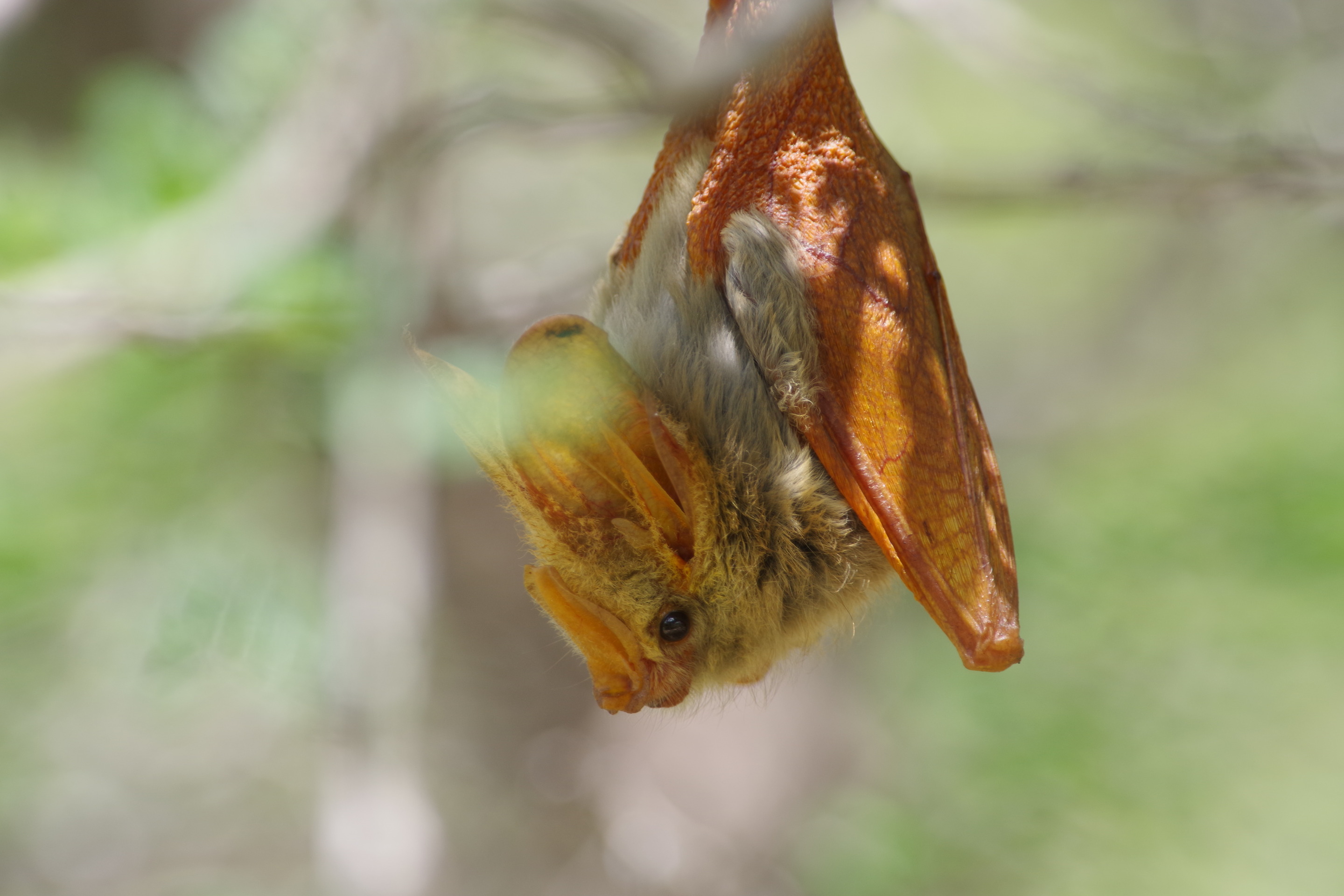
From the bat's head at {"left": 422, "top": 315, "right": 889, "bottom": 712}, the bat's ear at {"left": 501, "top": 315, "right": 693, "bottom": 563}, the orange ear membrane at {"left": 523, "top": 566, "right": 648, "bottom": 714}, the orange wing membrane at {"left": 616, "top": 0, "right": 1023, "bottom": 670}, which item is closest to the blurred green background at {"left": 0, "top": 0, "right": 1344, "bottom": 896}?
the bat's head at {"left": 422, "top": 315, "right": 889, "bottom": 712}

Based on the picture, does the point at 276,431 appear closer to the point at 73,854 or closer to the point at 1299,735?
the point at 73,854

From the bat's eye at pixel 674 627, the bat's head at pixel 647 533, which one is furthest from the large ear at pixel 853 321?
the bat's eye at pixel 674 627

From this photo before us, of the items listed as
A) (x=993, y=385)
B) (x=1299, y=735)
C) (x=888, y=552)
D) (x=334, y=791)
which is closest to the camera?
(x=888, y=552)

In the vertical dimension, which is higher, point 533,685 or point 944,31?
point 944,31

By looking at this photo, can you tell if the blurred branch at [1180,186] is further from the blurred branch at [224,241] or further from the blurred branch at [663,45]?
the blurred branch at [224,241]

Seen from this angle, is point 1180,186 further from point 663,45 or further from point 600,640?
point 600,640

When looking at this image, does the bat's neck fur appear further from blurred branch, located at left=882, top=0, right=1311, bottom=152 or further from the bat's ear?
blurred branch, located at left=882, top=0, right=1311, bottom=152

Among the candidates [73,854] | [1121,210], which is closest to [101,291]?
[1121,210]
